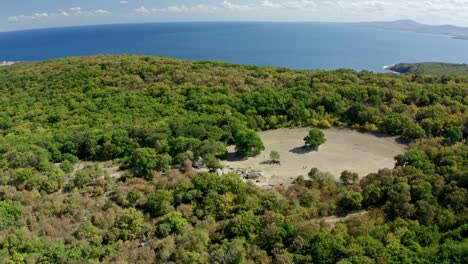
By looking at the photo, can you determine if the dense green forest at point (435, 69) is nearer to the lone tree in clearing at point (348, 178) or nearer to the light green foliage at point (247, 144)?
the light green foliage at point (247, 144)

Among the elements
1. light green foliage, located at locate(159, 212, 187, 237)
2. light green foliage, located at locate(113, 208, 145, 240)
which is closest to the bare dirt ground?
light green foliage, located at locate(159, 212, 187, 237)

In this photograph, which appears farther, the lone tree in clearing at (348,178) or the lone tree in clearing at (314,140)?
the lone tree in clearing at (314,140)

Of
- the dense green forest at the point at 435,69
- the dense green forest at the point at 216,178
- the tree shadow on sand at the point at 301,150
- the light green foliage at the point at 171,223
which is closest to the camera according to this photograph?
the dense green forest at the point at 216,178

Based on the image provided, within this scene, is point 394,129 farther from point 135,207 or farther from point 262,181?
point 135,207

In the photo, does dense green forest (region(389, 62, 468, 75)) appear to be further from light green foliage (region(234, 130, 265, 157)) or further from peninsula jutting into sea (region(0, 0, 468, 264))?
light green foliage (region(234, 130, 265, 157))

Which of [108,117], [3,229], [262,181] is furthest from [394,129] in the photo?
[3,229]

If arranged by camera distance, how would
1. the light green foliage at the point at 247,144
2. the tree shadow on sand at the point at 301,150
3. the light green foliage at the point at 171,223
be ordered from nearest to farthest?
the light green foliage at the point at 171,223 < the light green foliage at the point at 247,144 < the tree shadow on sand at the point at 301,150

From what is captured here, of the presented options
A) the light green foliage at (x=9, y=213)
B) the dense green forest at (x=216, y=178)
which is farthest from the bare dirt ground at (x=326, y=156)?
the light green foliage at (x=9, y=213)

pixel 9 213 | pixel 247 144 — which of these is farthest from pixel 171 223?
pixel 247 144

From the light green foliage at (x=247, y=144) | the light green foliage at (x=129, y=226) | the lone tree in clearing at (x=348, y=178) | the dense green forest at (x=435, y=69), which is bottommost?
the light green foliage at (x=129, y=226)
